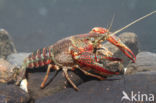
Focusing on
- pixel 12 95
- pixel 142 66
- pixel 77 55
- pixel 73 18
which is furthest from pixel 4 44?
pixel 73 18

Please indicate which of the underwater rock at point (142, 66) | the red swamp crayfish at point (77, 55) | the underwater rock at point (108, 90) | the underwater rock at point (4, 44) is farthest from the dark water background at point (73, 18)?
the underwater rock at point (108, 90)

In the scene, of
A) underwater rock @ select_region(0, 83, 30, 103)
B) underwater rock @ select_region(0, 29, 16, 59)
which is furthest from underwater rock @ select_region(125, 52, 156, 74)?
underwater rock @ select_region(0, 29, 16, 59)

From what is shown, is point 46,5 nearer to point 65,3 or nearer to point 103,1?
point 65,3

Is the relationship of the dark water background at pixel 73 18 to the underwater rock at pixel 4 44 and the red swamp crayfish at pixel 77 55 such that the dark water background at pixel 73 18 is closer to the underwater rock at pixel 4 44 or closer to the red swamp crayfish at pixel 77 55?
the underwater rock at pixel 4 44

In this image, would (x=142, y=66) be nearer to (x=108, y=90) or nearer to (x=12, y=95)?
(x=108, y=90)

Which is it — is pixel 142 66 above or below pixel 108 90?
above

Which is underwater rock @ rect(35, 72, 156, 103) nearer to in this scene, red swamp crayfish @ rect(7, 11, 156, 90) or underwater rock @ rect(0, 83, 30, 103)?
red swamp crayfish @ rect(7, 11, 156, 90)
